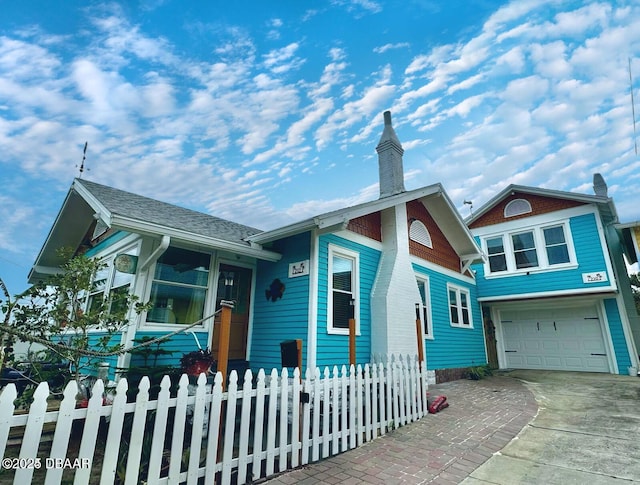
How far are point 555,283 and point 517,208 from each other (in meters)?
3.20

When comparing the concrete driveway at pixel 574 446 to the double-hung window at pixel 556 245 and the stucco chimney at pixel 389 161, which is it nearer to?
the double-hung window at pixel 556 245

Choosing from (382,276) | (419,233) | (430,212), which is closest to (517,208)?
(430,212)

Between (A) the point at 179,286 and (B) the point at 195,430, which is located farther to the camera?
(A) the point at 179,286

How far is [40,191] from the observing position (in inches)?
807

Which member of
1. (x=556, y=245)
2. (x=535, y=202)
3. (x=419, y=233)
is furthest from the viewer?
(x=535, y=202)

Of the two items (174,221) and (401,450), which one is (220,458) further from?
(174,221)

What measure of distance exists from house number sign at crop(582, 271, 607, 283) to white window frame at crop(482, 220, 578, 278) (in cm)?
44

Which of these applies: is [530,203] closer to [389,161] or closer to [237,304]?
[389,161]

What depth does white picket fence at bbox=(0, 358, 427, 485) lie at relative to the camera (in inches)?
87.6

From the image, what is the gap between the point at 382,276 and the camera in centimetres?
775

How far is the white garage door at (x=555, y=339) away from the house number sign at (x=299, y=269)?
36.3ft

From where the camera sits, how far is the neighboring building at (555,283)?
1086cm

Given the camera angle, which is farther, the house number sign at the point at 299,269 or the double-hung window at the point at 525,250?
the double-hung window at the point at 525,250

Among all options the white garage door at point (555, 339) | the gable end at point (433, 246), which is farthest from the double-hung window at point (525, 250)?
the gable end at point (433, 246)
